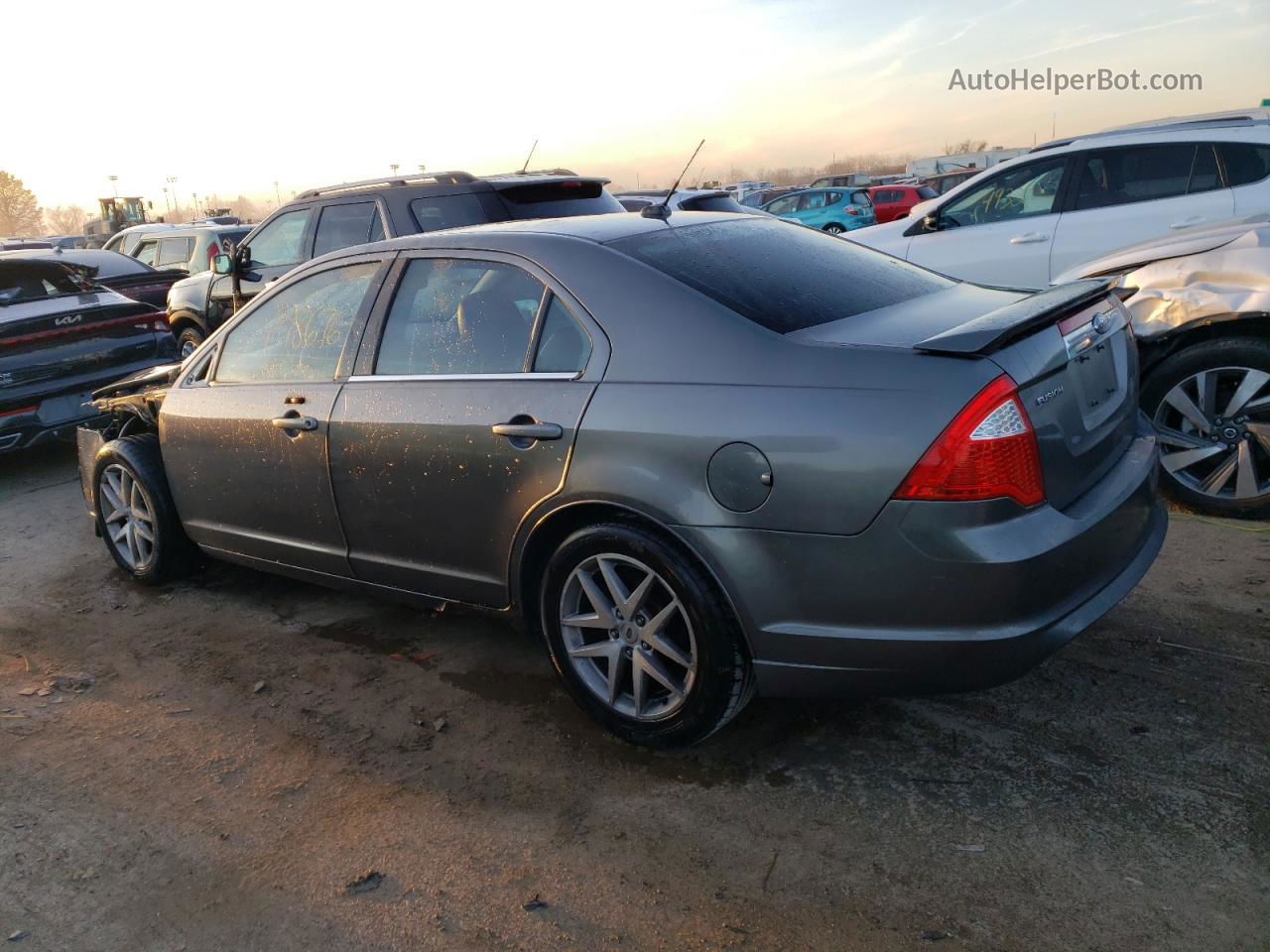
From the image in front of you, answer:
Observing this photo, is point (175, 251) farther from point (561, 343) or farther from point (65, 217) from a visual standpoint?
point (65, 217)

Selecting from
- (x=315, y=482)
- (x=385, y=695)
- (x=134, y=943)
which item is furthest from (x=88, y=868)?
(x=315, y=482)

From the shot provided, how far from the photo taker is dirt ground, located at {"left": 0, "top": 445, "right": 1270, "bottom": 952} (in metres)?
2.43

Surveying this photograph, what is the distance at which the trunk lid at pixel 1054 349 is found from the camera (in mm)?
2635

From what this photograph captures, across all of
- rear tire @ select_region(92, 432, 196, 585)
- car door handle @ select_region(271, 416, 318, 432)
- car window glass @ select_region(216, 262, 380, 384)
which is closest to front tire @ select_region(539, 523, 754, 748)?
car door handle @ select_region(271, 416, 318, 432)

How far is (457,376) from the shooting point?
3.46m

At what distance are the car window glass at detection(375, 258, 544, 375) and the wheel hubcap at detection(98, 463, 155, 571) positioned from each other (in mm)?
1941

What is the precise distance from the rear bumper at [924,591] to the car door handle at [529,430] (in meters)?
0.57

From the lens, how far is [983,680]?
264 cm

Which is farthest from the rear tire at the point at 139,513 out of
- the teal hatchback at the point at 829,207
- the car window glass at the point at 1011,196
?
the teal hatchback at the point at 829,207

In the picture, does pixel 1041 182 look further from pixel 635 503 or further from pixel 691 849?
pixel 691 849

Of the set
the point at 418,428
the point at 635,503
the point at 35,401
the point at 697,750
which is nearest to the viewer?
the point at 635,503

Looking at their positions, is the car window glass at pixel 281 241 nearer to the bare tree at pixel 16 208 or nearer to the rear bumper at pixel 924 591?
the rear bumper at pixel 924 591

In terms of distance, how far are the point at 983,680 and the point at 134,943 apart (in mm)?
2275

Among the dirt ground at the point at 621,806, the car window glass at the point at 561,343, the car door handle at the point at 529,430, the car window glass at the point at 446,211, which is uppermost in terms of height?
the car window glass at the point at 446,211
